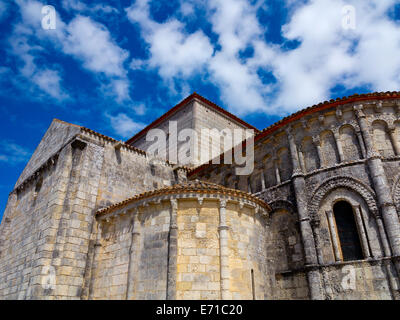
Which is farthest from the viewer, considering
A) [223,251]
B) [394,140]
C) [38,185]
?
[38,185]

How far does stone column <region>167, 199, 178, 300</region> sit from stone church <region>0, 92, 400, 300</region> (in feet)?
0.11

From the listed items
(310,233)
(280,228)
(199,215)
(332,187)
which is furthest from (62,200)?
(332,187)

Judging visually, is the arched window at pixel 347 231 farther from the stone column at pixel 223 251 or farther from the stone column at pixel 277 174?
the stone column at pixel 223 251

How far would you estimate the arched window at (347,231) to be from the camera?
10341 millimetres

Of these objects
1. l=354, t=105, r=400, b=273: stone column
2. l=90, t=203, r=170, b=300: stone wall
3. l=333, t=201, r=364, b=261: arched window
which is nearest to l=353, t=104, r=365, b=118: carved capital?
l=354, t=105, r=400, b=273: stone column

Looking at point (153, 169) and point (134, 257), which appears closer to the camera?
point (134, 257)

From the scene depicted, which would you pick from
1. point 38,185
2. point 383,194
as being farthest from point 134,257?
point 383,194

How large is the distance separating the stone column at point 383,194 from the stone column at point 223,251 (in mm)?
5061

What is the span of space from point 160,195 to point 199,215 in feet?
4.96

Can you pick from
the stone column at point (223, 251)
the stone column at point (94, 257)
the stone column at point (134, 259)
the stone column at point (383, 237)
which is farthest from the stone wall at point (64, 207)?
the stone column at point (383, 237)

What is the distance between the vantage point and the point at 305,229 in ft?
36.3

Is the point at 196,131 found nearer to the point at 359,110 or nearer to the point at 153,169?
the point at 153,169

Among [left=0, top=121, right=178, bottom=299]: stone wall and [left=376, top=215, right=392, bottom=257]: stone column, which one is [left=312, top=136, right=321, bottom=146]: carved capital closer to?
[left=376, top=215, right=392, bottom=257]: stone column

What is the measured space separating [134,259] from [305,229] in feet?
19.9
